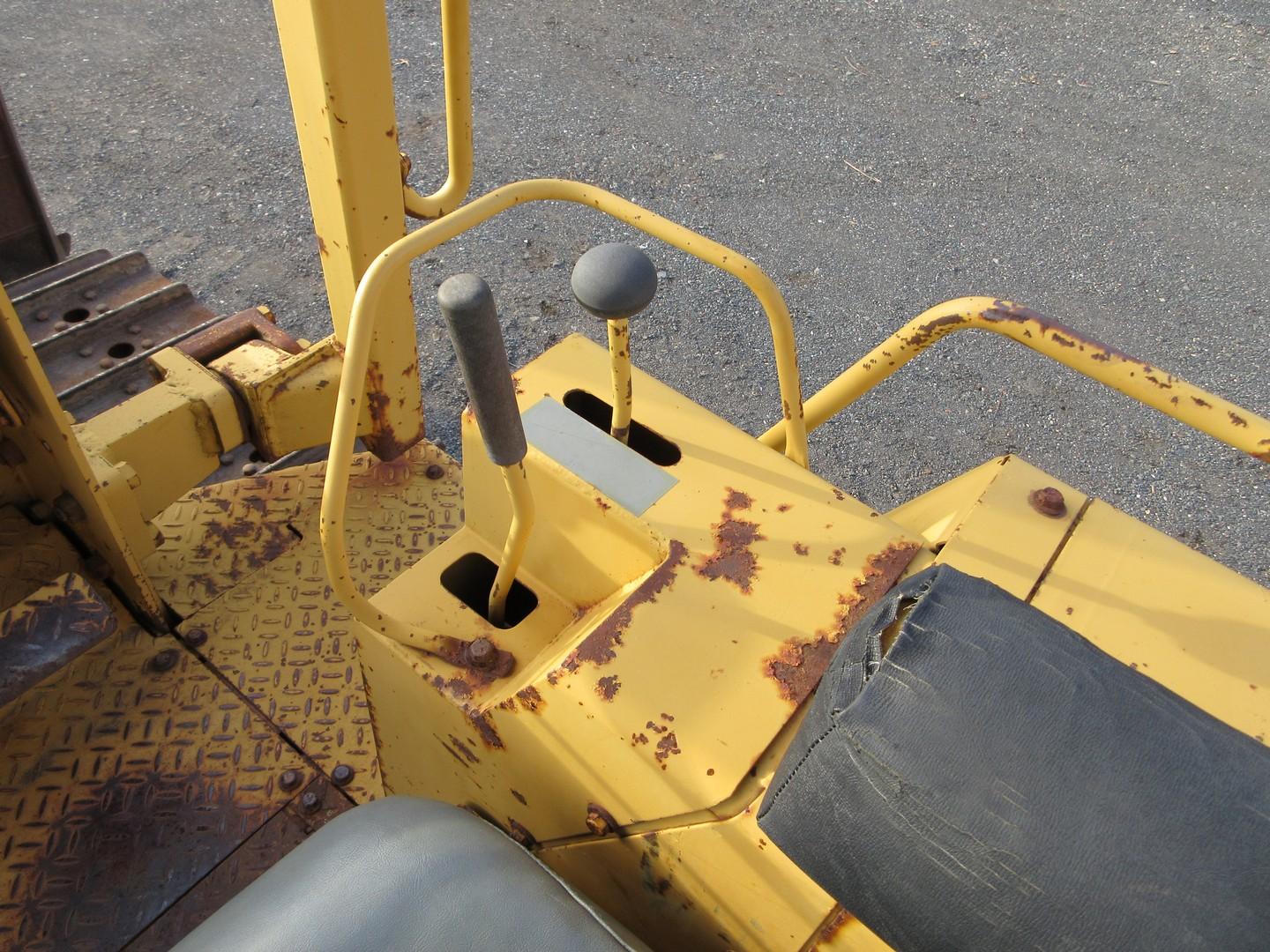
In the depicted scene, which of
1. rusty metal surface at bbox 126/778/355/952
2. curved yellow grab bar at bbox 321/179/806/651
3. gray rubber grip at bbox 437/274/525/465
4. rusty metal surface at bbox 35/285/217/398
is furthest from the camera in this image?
rusty metal surface at bbox 35/285/217/398

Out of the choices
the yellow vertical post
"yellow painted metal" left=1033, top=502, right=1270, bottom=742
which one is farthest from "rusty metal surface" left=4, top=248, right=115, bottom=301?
"yellow painted metal" left=1033, top=502, right=1270, bottom=742

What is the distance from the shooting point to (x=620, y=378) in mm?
1353

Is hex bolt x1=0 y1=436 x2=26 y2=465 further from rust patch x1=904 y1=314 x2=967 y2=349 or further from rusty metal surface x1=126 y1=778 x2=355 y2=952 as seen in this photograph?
rust patch x1=904 y1=314 x2=967 y2=349

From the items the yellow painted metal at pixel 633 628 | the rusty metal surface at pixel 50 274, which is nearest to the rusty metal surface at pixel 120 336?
the rusty metal surface at pixel 50 274

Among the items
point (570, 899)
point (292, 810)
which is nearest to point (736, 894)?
point (570, 899)

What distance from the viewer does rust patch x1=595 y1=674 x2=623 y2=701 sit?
3.78ft

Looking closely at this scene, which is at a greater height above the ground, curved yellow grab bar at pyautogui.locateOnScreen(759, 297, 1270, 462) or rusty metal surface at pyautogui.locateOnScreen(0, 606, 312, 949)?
curved yellow grab bar at pyautogui.locateOnScreen(759, 297, 1270, 462)

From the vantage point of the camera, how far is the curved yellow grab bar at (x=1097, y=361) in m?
1.16

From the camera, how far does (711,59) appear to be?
4.38m

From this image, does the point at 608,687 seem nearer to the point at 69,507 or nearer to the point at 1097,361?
the point at 1097,361

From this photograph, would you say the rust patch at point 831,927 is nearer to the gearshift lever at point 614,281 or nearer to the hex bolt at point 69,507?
the gearshift lever at point 614,281

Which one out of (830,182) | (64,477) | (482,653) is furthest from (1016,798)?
(830,182)

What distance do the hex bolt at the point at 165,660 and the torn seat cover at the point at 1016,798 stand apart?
1467 millimetres

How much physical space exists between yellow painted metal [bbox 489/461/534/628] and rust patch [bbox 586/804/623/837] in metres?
0.32
